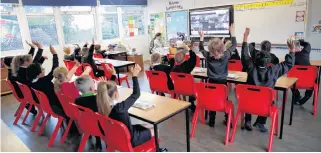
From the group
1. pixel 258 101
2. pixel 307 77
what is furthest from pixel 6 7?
pixel 307 77

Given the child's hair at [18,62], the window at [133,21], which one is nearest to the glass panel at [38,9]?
the window at [133,21]

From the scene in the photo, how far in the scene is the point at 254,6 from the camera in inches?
243

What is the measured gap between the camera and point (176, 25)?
8336 mm

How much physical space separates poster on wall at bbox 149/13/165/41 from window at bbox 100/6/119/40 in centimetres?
139

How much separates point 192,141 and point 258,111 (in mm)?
891

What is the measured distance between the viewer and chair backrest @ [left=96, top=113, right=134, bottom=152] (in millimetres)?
1875

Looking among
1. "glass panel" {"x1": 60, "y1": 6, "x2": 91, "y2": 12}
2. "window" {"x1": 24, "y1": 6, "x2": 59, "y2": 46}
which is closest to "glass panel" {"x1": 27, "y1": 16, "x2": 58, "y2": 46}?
"window" {"x1": 24, "y1": 6, "x2": 59, "y2": 46}

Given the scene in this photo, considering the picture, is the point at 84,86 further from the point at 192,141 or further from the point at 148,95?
the point at 192,141

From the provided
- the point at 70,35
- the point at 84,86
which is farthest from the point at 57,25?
the point at 84,86

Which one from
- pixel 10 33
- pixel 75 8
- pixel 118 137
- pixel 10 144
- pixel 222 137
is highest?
pixel 75 8

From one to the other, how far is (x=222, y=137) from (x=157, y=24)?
6.70m

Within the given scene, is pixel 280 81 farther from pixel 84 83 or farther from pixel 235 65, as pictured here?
pixel 84 83

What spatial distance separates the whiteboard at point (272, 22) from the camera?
5.58 metres

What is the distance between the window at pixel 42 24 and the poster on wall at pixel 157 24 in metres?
3.63
